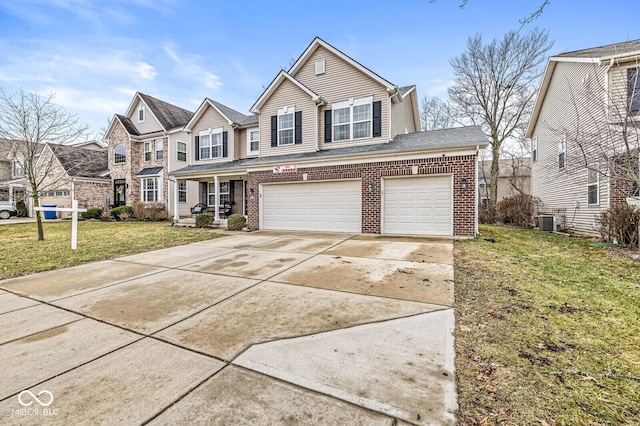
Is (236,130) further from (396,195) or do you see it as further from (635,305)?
(635,305)

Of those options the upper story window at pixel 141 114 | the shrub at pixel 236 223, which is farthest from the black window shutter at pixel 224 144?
the upper story window at pixel 141 114

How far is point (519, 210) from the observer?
49.4ft

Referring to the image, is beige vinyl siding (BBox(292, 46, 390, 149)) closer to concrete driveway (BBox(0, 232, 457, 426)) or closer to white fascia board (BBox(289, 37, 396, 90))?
white fascia board (BBox(289, 37, 396, 90))

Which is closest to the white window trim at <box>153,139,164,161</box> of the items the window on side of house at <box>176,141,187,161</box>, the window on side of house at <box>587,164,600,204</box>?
the window on side of house at <box>176,141,187,161</box>

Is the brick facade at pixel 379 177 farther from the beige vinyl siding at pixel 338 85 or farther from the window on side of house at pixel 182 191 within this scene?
the window on side of house at pixel 182 191

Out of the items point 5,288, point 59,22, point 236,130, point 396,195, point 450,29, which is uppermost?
point 59,22

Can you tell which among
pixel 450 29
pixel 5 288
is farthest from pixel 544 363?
pixel 5 288

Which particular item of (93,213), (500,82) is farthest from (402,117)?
(93,213)

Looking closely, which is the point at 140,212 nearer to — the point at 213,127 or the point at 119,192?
the point at 119,192

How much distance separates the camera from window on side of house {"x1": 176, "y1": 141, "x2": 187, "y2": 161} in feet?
64.2

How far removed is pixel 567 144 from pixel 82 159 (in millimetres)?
30461

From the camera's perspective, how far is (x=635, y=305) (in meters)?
3.54

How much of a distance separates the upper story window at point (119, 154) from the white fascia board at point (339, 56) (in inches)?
595

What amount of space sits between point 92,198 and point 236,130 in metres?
14.4
